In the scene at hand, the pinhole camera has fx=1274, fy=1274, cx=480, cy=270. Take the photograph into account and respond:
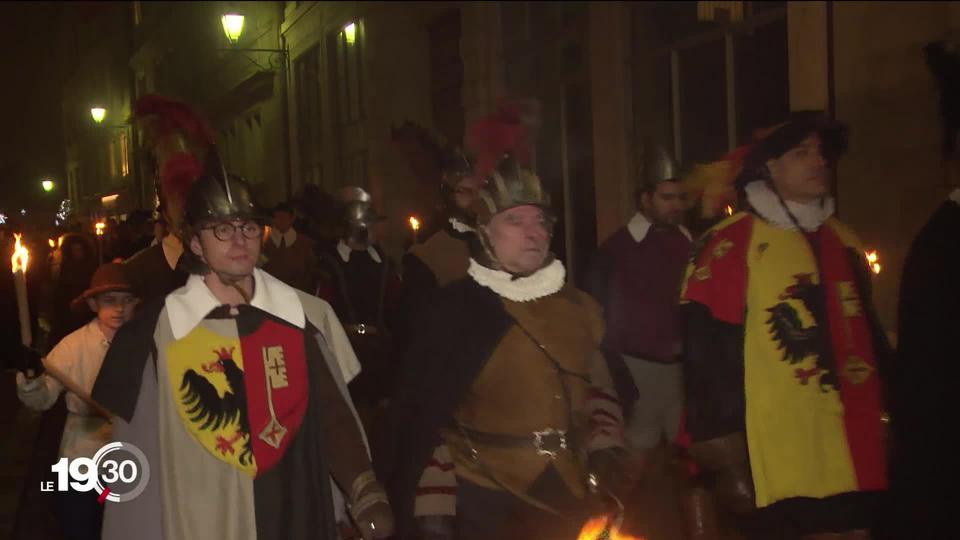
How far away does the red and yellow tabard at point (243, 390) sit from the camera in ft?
13.3

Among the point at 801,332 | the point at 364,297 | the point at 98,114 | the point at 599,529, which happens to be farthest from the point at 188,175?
the point at 364,297

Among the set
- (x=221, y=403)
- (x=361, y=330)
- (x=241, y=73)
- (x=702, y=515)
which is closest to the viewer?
(x=221, y=403)

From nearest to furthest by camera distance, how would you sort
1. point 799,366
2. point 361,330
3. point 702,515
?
point 799,366, point 702,515, point 361,330

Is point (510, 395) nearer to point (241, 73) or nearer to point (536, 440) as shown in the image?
point (536, 440)

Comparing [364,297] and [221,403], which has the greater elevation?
[364,297]

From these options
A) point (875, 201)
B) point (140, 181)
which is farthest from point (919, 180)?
point (140, 181)

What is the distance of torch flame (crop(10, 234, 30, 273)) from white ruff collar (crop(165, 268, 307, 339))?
1.06 m

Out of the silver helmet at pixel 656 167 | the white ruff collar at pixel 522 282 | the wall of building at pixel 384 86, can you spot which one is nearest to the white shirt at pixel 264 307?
the white ruff collar at pixel 522 282

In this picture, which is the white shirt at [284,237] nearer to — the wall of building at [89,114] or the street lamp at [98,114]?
the wall of building at [89,114]

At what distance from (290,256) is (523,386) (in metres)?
5.59

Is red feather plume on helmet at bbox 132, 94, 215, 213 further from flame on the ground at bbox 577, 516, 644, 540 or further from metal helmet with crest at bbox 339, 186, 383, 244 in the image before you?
metal helmet with crest at bbox 339, 186, 383, 244

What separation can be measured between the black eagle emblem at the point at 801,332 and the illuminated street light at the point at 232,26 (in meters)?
18.7

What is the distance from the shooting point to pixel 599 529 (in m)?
4.36

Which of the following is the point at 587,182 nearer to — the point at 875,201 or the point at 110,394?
the point at 875,201
